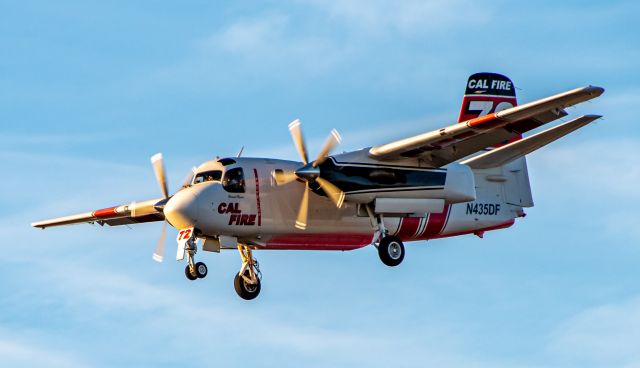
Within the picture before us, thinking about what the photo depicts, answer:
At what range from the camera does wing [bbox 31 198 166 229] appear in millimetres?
49000

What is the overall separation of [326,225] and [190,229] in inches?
184

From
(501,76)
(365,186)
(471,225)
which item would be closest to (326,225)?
(365,186)

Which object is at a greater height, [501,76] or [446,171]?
[501,76]

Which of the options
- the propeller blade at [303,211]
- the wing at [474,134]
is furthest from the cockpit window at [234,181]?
the wing at [474,134]

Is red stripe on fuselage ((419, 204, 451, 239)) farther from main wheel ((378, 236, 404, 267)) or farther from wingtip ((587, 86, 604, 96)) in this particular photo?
wingtip ((587, 86, 604, 96))

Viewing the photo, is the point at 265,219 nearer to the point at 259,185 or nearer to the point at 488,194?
the point at 259,185

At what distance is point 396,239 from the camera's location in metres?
45.2

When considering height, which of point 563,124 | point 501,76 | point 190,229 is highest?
point 501,76

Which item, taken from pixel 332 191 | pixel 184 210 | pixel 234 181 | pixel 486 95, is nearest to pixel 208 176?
pixel 234 181

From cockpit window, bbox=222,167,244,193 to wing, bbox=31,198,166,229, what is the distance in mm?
3994

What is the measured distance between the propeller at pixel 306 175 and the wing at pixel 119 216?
5.11m

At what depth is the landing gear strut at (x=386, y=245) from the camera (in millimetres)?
44812

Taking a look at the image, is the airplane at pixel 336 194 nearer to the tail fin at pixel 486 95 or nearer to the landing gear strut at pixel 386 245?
the landing gear strut at pixel 386 245

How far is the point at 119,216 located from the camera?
50.6 meters
